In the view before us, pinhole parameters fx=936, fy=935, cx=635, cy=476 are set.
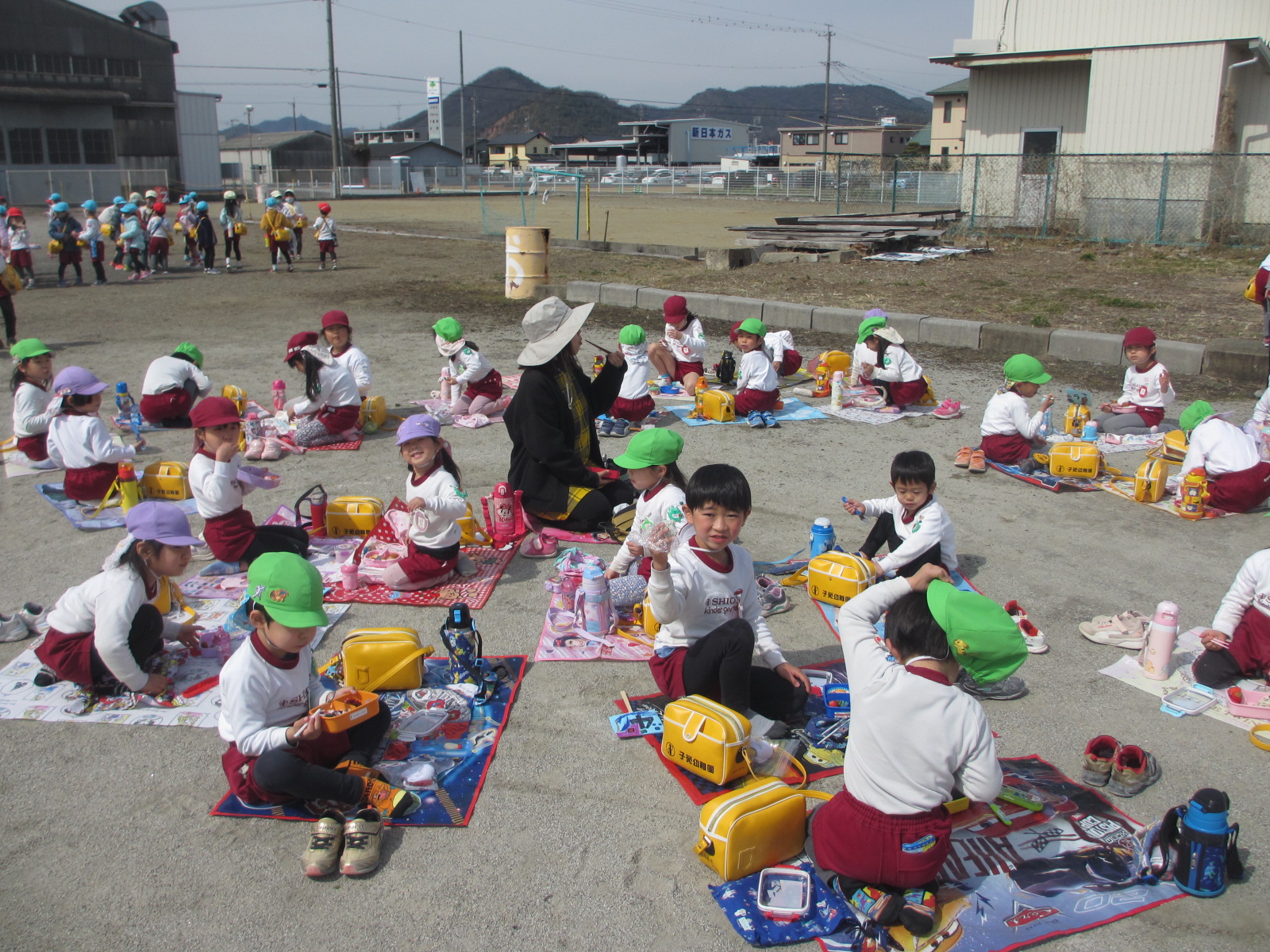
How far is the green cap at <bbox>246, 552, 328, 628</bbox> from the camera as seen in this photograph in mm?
3449

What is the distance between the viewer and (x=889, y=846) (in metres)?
3.03

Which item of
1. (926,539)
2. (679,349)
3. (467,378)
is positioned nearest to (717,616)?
(926,539)

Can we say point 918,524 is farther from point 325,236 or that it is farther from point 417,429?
point 325,236

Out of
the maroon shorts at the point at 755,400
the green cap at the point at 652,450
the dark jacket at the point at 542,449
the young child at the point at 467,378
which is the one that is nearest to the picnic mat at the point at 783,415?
the maroon shorts at the point at 755,400

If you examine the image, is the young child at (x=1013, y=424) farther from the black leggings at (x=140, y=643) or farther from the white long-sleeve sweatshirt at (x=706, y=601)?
the black leggings at (x=140, y=643)

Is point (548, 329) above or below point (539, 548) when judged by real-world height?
above

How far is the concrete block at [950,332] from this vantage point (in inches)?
476

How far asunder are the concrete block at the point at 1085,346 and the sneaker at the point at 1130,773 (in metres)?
8.52

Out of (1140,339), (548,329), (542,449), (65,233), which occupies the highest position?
(65,233)

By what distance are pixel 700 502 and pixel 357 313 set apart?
12.0 m

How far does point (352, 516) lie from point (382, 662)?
2131 millimetres

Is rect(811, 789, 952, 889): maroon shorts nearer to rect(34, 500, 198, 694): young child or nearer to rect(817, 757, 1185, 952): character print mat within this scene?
rect(817, 757, 1185, 952): character print mat

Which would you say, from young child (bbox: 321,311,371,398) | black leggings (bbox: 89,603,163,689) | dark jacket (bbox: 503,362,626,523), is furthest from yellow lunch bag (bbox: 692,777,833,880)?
young child (bbox: 321,311,371,398)

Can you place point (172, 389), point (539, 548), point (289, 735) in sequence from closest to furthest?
point (289, 735) → point (539, 548) → point (172, 389)
